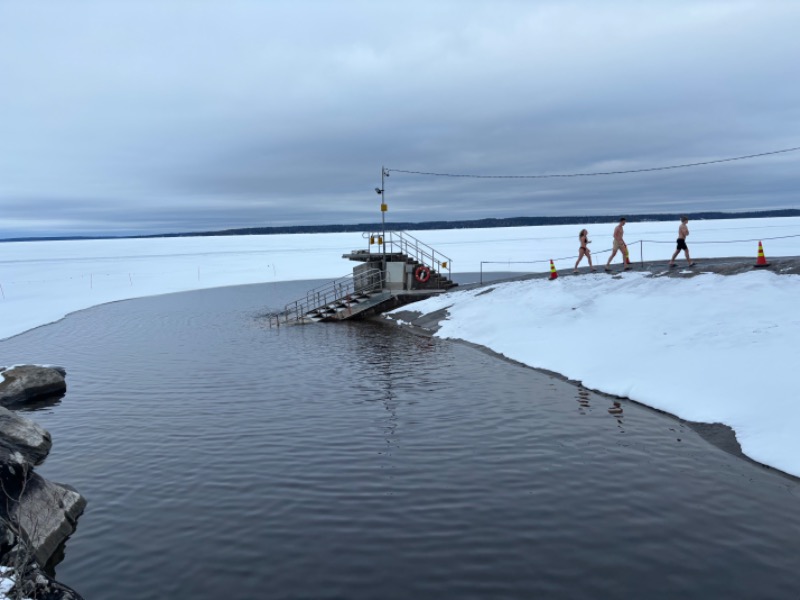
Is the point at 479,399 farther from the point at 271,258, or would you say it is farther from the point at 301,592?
the point at 271,258

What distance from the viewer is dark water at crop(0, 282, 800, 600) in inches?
285

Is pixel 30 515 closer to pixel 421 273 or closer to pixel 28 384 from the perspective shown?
pixel 28 384

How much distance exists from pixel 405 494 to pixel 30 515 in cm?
534

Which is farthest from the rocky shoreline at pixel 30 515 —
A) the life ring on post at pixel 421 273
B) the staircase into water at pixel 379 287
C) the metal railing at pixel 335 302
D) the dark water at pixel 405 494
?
the life ring on post at pixel 421 273

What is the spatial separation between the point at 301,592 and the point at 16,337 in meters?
27.5

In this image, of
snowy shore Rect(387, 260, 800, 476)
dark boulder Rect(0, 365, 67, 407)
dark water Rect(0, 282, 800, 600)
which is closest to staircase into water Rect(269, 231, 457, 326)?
snowy shore Rect(387, 260, 800, 476)

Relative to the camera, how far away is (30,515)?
8305mm

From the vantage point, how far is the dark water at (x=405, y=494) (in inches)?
285

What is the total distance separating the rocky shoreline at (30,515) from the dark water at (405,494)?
293mm

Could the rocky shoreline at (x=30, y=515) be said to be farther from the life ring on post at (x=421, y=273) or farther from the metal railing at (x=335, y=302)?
the life ring on post at (x=421, y=273)

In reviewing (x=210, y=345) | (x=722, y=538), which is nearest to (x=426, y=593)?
(x=722, y=538)

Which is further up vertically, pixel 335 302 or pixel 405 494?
pixel 335 302

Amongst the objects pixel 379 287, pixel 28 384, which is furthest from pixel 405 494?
pixel 379 287

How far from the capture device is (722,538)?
7.88m
